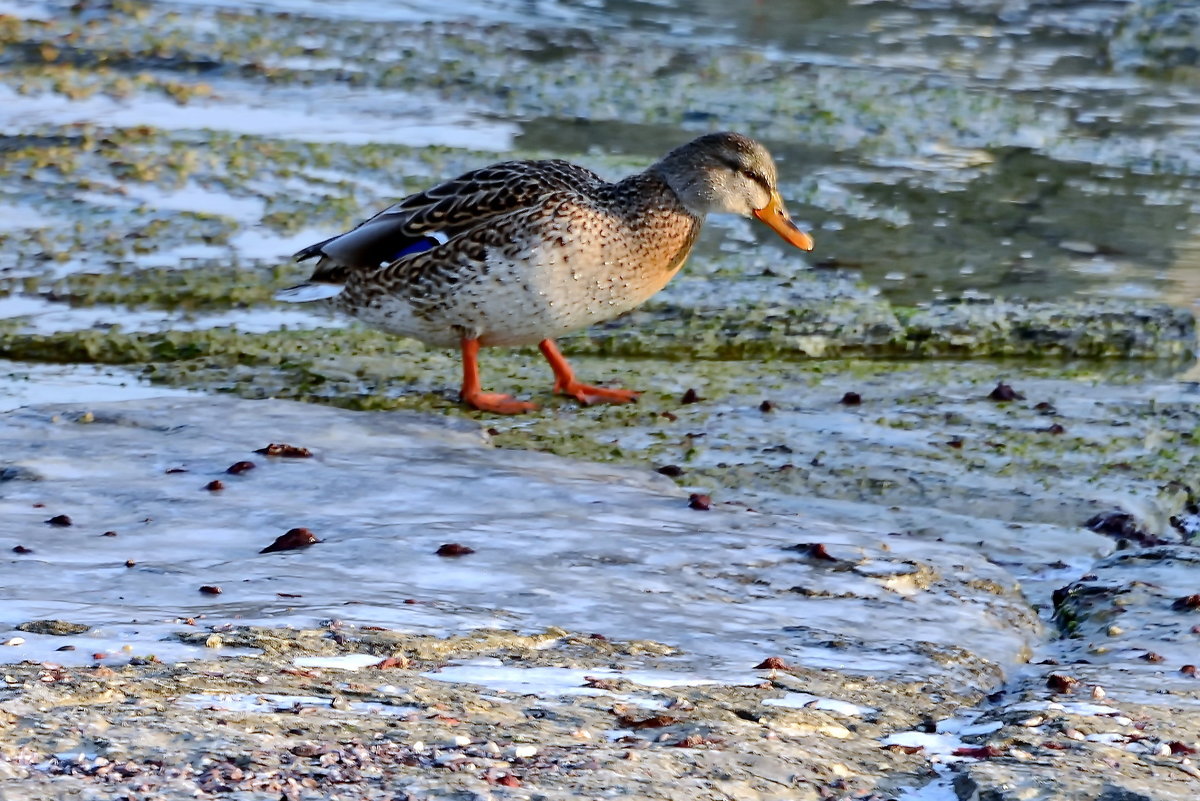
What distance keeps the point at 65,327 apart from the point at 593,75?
673 cm

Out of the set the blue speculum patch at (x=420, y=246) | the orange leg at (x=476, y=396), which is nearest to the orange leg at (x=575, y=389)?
the orange leg at (x=476, y=396)

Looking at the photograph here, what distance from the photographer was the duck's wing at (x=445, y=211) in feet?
20.8

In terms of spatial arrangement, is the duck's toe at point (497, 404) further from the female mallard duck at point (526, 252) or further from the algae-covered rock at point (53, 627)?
the algae-covered rock at point (53, 627)

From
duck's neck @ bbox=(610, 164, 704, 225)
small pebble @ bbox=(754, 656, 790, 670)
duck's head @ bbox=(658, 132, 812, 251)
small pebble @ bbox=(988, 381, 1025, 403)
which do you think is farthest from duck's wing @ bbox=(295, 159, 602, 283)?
small pebble @ bbox=(754, 656, 790, 670)

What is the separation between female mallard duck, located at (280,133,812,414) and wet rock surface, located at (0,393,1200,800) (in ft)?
2.11

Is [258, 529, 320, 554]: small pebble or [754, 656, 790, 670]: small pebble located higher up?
[754, 656, 790, 670]: small pebble

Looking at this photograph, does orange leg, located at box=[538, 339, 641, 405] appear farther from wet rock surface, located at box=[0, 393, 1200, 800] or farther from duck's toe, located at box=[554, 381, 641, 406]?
wet rock surface, located at box=[0, 393, 1200, 800]

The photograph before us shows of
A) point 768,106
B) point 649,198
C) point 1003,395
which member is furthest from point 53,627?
point 768,106

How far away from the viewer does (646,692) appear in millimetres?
3545

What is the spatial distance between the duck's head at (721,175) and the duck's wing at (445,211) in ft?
1.09

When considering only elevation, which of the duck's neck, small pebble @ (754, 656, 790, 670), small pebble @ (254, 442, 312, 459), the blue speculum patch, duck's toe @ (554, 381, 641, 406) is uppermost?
the duck's neck

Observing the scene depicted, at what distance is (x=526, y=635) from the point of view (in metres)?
3.88

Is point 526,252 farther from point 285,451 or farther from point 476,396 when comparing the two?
point 285,451

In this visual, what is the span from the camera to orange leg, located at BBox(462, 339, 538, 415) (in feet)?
21.2
